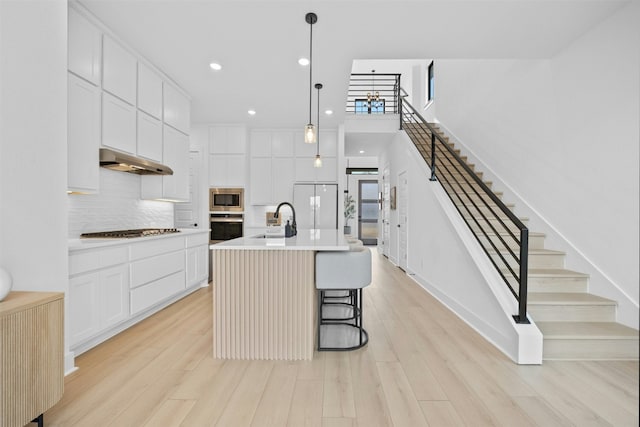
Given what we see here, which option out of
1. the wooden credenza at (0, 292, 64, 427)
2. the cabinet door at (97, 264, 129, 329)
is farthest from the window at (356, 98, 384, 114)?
the wooden credenza at (0, 292, 64, 427)

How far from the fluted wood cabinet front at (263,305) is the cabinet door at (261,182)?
12.6 feet

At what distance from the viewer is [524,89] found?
154 inches

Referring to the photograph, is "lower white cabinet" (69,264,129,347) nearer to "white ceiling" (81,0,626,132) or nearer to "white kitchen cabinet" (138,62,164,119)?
"white kitchen cabinet" (138,62,164,119)

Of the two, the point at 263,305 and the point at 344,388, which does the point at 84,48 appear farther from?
the point at 344,388

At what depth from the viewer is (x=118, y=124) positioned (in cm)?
318

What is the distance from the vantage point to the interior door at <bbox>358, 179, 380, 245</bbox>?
36.7 feet

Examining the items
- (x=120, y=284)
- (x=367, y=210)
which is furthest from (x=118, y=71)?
(x=367, y=210)

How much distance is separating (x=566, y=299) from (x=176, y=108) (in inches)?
193

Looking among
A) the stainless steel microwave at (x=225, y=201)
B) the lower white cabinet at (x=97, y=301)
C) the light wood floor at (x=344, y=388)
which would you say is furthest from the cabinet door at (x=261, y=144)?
the light wood floor at (x=344, y=388)

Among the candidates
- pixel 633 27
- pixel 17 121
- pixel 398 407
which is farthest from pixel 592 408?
pixel 17 121

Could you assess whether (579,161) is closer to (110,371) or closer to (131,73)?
(110,371)

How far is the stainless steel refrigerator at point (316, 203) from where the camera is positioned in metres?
6.20

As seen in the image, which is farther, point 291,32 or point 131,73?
point 131,73

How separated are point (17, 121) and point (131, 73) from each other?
177 centimetres
